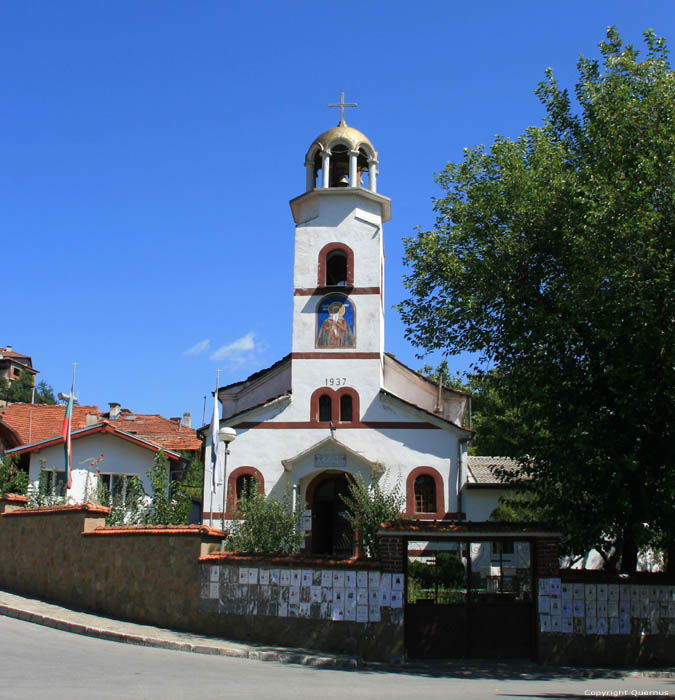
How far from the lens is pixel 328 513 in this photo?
96.7 feet

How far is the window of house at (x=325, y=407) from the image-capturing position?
29891 millimetres

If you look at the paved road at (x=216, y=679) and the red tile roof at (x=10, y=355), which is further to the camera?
the red tile roof at (x=10, y=355)

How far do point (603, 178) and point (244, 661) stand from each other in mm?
10406

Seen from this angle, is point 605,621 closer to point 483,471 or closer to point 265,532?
point 265,532

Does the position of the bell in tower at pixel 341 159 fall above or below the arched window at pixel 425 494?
above

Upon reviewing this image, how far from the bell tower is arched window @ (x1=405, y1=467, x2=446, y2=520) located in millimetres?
3505

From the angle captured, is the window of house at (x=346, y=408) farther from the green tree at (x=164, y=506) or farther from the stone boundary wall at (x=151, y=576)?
the stone boundary wall at (x=151, y=576)

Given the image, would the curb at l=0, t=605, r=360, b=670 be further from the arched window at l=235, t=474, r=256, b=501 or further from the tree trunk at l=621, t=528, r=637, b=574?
the arched window at l=235, t=474, r=256, b=501

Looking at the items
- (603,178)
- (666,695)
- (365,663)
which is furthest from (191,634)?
(603,178)

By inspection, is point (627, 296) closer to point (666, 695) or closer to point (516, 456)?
point (516, 456)

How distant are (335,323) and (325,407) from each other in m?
3.22

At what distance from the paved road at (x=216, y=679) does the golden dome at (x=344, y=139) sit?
73.2 ft

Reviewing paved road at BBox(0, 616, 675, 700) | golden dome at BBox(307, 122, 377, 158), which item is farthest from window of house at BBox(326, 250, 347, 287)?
paved road at BBox(0, 616, 675, 700)

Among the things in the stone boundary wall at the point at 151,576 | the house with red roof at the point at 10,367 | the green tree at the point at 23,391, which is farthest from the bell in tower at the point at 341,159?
the house with red roof at the point at 10,367
